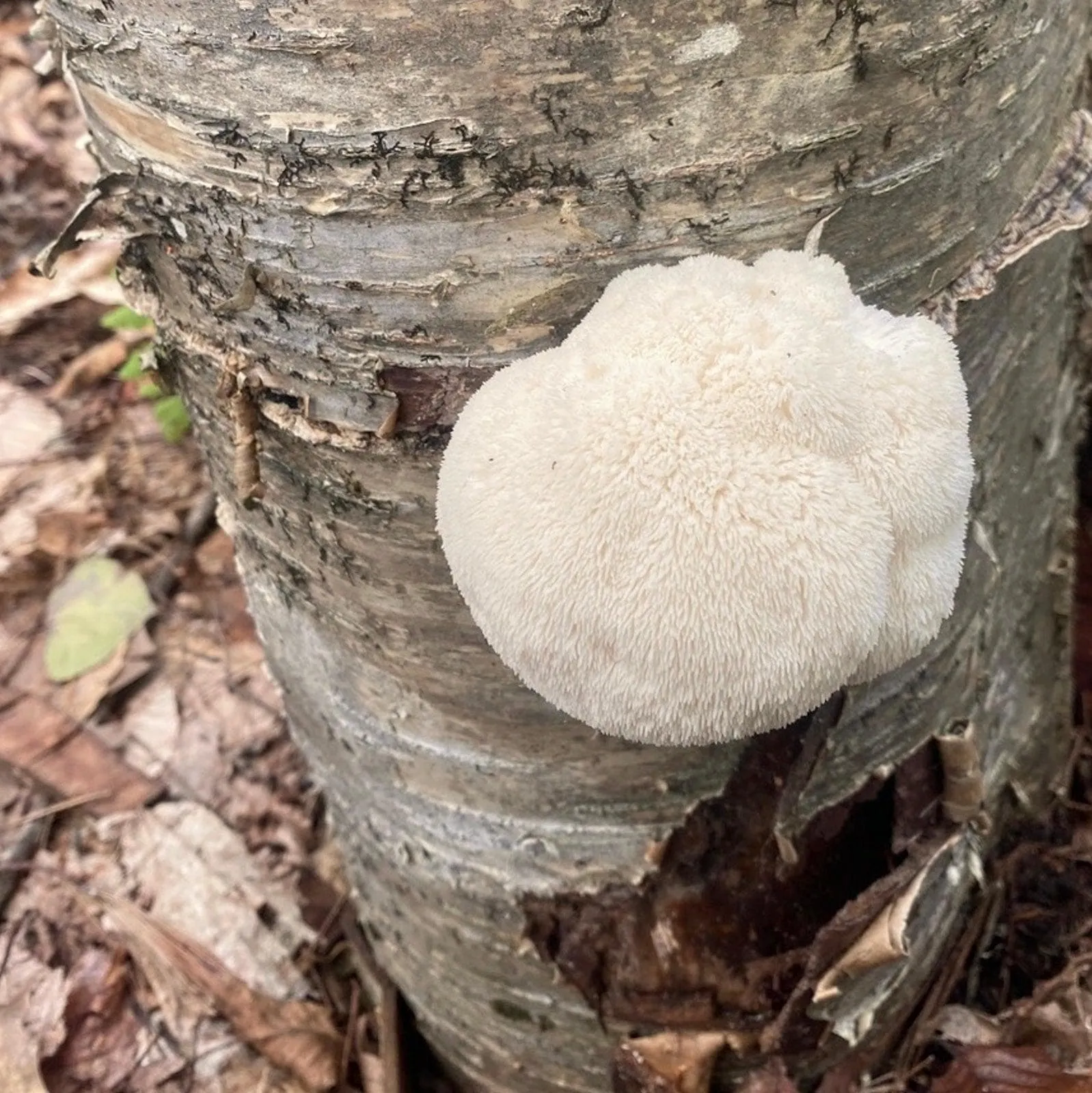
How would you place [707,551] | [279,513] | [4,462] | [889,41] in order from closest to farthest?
[707,551] → [889,41] → [279,513] → [4,462]

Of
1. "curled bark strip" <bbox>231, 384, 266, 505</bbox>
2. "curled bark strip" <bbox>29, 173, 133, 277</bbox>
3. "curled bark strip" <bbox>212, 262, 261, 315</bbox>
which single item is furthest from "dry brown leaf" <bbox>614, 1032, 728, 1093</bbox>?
"curled bark strip" <bbox>29, 173, 133, 277</bbox>

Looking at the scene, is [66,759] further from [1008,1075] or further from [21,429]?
[1008,1075]

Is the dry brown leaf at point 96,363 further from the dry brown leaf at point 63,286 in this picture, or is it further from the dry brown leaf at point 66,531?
the dry brown leaf at point 66,531

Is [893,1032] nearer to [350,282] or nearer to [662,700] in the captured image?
[662,700]

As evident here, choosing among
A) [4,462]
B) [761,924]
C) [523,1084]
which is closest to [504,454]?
[761,924]

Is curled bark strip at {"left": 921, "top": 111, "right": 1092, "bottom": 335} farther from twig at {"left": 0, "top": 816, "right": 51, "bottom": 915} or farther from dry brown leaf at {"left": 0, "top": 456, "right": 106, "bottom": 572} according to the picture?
dry brown leaf at {"left": 0, "top": 456, "right": 106, "bottom": 572}

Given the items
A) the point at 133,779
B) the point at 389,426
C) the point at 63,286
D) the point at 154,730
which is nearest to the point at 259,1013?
the point at 133,779

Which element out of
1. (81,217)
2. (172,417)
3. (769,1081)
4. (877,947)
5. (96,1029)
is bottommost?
(96,1029)
